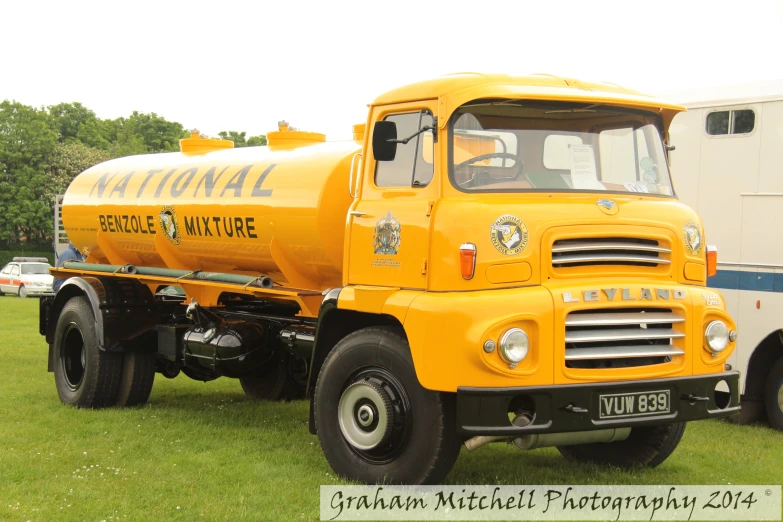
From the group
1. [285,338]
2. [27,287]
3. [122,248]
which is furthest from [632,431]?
[27,287]

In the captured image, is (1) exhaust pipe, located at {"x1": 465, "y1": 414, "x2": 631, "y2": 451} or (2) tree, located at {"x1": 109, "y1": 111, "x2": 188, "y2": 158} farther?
(2) tree, located at {"x1": 109, "y1": 111, "x2": 188, "y2": 158}

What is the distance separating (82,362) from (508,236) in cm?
654

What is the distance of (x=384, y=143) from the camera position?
7.08 metres

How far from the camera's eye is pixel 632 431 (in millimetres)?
7938

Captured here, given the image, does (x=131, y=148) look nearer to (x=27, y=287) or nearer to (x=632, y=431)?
(x=27, y=287)

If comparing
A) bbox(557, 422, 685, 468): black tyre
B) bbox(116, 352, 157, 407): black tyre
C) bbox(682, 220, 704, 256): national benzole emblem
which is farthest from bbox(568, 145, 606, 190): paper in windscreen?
bbox(116, 352, 157, 407): black tyre

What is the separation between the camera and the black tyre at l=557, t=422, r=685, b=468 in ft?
25.5

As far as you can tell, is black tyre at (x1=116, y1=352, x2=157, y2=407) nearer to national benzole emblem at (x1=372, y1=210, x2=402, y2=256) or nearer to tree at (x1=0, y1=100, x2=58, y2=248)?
national benzole emblem at (x1=372, y1=210, x2=402, y2=256)

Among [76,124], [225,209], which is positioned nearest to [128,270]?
[225,209]

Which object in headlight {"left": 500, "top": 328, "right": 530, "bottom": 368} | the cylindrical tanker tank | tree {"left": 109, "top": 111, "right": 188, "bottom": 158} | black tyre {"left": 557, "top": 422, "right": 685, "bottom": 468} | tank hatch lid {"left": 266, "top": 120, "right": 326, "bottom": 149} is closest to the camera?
headlight {"left": 500, "top": 328, "right": 530, "bottom": 368}

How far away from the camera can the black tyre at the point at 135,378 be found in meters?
10.8

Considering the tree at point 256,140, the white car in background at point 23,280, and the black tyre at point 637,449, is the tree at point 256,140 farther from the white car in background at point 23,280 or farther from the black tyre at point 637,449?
the black tyre at point 637,449

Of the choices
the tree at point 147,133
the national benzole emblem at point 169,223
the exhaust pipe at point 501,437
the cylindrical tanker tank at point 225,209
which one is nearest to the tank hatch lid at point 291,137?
the cylindrical tanker tank at point 225,209

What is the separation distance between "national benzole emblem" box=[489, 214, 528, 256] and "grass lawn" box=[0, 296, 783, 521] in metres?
1.91
